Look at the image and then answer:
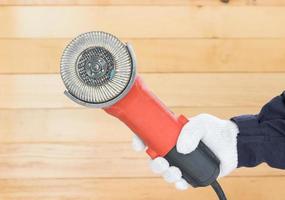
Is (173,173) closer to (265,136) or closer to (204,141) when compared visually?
(204,141)

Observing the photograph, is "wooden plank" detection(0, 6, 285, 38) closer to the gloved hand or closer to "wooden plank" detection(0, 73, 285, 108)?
"wooden plank" detection(0, 73, 285, 108)

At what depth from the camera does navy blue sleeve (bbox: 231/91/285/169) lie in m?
0.87

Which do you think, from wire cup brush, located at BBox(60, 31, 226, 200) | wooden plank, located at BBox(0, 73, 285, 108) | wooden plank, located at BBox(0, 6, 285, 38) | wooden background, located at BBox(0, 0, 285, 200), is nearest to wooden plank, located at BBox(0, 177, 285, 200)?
wooden background, located at BBox(0, 0, 285, 200)

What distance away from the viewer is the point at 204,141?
838 mm

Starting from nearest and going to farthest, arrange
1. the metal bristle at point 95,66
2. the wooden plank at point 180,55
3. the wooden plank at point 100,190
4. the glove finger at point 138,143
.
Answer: the metal bristle at point 95,66, the glove finger at point 138,143, the wooden plank at point 100,190, the wooden plank at point 180,55

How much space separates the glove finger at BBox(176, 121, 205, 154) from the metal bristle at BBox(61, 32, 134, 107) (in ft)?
0.43

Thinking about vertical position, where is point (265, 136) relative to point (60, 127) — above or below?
above

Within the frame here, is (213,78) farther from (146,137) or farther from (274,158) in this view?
(146,137)

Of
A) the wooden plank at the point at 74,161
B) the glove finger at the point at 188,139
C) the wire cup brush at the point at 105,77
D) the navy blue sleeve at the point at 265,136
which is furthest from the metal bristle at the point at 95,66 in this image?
the wooden plank at the point at 74,161

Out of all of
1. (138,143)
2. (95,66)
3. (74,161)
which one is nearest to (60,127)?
(74,161)

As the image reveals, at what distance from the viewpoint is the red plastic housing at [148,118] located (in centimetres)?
75

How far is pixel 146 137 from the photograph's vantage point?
2.56ft

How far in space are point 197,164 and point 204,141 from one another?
0.06 metres

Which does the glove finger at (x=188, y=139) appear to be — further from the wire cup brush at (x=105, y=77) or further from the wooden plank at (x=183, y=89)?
the wooden plank at (x=183, y=89)
